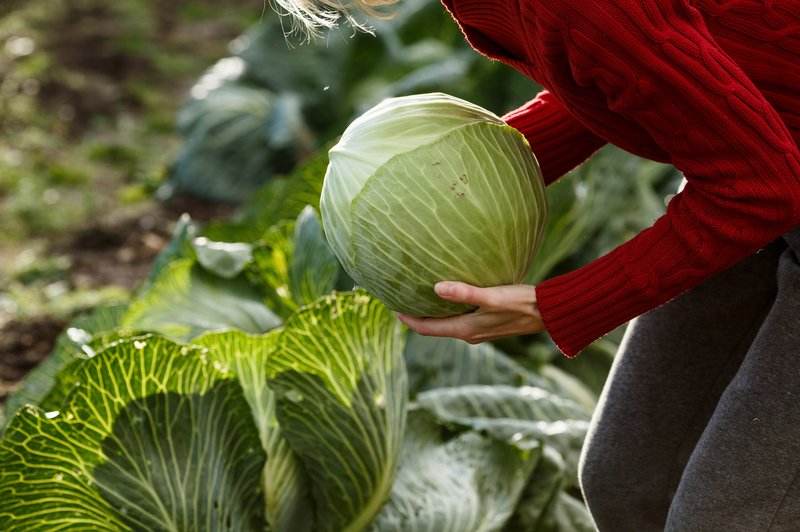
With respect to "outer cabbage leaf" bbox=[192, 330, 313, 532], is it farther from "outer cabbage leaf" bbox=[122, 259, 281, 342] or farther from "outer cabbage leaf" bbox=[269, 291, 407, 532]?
"outer cabbage leaf" bbox=[122, 259, 281, 342]

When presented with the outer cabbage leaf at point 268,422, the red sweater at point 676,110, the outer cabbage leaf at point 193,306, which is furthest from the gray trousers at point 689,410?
the outer cabbage leaf at point 193,306

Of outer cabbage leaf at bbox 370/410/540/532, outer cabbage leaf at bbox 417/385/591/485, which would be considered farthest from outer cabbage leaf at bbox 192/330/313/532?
outer cabbage leaf at bbox 417/385/591/485

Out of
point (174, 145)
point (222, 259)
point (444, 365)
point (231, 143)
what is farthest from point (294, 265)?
point (174, 145)

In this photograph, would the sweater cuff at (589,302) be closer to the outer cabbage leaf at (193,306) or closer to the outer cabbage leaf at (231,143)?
the outer cabbage leaf at (193,306)

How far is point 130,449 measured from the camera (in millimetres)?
2068

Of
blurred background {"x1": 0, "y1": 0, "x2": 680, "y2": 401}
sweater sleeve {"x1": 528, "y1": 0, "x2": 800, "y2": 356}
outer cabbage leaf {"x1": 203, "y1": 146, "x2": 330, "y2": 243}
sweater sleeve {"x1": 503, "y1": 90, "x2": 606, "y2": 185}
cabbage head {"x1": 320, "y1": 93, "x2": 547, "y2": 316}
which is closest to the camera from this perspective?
sweater sleeve {"x1": 528, "y1": 0, "x2": 800, "y2": 356}

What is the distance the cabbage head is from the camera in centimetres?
171

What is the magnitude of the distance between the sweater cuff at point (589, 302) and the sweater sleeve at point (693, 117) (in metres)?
0.07

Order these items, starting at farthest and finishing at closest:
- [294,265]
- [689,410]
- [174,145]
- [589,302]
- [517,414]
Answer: [174,145], [294,265], [517,414], [689,410], [589,302]

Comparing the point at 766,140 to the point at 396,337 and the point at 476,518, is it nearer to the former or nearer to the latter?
the point at 396,337

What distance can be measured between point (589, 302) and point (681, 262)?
0.16m

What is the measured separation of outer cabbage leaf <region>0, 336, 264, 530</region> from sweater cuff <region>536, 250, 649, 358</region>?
84 centimetres

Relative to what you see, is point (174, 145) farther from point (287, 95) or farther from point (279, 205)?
point (279, 205)

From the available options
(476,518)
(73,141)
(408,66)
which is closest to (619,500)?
(476,518)
